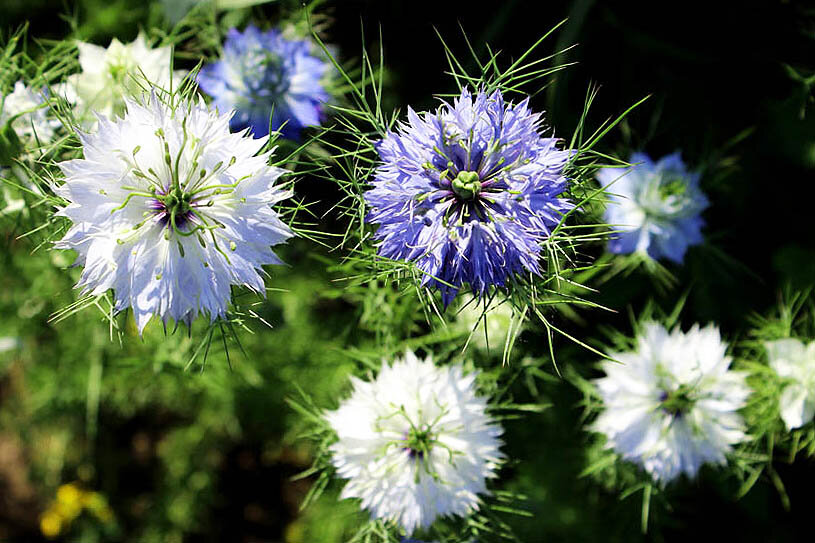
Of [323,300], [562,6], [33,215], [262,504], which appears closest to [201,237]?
[33,215]

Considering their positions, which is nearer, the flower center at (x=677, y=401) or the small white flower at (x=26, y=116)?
the small white flower at (x=26, y=116)

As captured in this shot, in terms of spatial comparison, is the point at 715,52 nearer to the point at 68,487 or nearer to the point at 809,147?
the point at 809,147

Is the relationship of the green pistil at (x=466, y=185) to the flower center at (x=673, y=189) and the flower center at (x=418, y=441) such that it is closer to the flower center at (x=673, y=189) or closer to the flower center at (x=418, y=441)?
the flower center at (x=418, y=441)

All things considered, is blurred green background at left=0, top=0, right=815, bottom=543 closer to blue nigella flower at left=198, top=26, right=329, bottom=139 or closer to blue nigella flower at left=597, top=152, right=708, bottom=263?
blue nigella flower at left=597, top=152, right=708, bottom=263

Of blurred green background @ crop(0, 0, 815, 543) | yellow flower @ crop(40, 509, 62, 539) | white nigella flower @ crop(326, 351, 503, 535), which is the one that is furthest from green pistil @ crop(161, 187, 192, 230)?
yellow flower @ crop(40, 509, 62, 539)

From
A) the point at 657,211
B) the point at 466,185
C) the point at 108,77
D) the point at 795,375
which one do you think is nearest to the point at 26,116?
the point at 108,77

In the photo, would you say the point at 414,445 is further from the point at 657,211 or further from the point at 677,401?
the point at 657,211

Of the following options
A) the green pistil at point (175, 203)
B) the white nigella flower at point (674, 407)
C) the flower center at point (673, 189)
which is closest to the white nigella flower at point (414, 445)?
the white nigella flower at point (674, 407)
